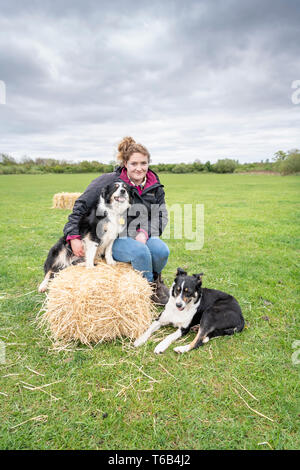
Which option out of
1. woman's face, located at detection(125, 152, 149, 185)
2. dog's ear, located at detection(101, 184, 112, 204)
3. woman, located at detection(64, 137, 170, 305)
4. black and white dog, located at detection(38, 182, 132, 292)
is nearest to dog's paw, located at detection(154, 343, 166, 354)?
woman, located at detection(64, 137, 170, 305)

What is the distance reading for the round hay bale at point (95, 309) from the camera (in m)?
3.23

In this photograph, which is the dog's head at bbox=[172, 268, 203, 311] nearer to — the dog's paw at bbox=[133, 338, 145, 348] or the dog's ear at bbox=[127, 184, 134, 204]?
the dog's paw at bbox=[133, 338, 145, 348]

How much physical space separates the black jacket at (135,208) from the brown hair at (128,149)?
0.21m

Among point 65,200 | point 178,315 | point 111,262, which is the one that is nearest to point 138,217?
point 111,262

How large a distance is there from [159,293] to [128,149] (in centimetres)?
224

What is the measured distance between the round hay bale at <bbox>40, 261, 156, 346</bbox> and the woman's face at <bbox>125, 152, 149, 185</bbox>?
1.52 m

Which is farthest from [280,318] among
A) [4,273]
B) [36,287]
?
[4,273]

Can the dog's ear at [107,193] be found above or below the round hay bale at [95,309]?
above

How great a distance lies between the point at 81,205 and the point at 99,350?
1.95 m

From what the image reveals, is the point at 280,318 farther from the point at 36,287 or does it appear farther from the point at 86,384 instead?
the point at 36,287

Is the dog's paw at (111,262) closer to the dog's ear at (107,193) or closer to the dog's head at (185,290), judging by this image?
the dog's ear at (107,193)

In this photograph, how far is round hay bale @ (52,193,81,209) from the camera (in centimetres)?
1346

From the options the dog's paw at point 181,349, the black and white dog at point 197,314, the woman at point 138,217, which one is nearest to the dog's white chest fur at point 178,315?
the black and white dog at point 197,314

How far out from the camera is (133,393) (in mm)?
2588
